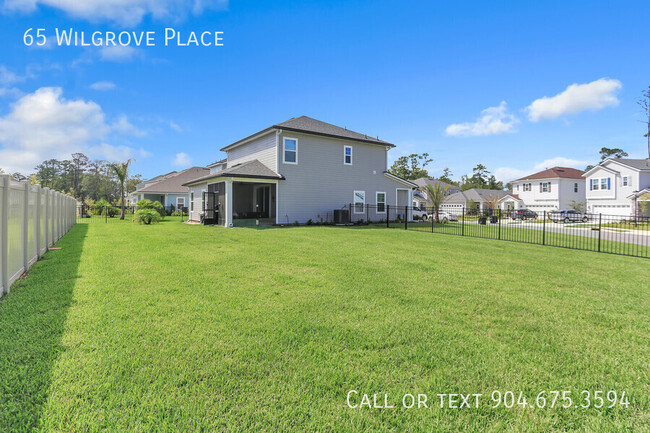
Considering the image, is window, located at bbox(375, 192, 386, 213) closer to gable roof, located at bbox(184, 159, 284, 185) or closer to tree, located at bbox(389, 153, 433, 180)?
gable roof, located at bbox(184, 159, 284, 185)

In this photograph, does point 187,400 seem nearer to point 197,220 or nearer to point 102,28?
point 102,28

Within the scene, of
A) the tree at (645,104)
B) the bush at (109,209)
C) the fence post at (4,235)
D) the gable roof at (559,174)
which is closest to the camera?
the fence post at (4,235)

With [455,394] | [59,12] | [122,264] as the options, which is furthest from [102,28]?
[455,394]

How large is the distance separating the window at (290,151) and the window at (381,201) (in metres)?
7.30

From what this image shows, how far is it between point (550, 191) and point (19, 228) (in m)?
51.5

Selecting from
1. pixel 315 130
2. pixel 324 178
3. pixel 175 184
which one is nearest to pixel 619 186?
pixel 324 178

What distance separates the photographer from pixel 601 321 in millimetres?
3562

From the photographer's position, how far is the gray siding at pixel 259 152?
1862cm

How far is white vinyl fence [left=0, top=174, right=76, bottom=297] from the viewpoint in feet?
13.8

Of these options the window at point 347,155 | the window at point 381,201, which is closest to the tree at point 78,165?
the window at point 347,155

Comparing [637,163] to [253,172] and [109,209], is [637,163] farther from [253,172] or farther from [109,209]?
[109,209]

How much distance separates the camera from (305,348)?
271 centimetres

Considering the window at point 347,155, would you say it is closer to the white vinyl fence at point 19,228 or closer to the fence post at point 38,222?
the white vinyl fence at point 19,228

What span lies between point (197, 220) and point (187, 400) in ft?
70.2
